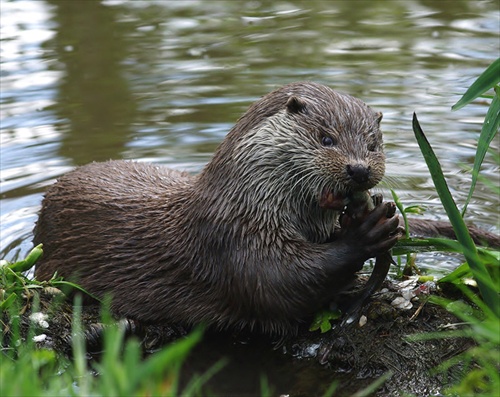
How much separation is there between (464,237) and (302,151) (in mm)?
875

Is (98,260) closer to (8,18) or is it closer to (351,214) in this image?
(351,214)

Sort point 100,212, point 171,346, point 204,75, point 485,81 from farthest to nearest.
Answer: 1. point 204,75
2. point 100,212
3. point 171,346
4. point 485,81

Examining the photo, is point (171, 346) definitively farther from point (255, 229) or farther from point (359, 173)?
point (359, 173)

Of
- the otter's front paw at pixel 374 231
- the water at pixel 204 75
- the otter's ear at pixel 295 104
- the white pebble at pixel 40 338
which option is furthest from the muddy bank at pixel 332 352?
the water at pixel 204 75

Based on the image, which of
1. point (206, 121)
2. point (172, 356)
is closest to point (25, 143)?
point (206, 121)

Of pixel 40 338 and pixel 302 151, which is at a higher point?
pixel 302 151

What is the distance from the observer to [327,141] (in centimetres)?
412

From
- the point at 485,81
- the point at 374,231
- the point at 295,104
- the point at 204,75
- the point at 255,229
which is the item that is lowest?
the point at 204,75

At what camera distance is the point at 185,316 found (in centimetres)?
449

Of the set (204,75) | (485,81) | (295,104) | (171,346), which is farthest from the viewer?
(204,75)

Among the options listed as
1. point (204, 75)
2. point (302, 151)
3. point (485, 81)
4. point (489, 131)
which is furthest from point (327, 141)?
point (204, 75)

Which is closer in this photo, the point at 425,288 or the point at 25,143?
the point at 425,288

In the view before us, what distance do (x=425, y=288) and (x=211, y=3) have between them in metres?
7.04

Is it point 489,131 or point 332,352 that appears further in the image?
point 332,352
